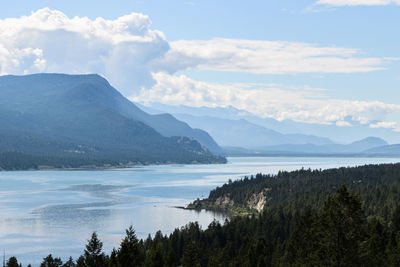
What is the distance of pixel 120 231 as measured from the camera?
152m

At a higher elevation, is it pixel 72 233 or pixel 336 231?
pixel 336 231

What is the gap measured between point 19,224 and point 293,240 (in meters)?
103

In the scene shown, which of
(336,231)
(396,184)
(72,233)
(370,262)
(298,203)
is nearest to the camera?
(336,231)

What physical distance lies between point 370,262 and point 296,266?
8951 millimetres

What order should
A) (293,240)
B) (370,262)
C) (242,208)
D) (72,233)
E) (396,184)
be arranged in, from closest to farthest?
1. (370,262)
2. (293,240)
3. (72,233)
4. (396,184)
5. (242,208)

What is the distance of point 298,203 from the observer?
162 meters

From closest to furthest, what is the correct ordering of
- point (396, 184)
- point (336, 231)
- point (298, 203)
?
1. point (336, 231)
2. point (298, 203)
3. point (396, 184)

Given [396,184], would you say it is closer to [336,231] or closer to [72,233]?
[72,233]

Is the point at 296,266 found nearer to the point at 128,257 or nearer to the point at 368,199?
the point at 128,257

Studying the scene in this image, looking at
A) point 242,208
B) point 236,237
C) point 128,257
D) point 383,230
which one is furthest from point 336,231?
point 242,208

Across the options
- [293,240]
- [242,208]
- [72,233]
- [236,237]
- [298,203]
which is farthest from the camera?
[242,208]

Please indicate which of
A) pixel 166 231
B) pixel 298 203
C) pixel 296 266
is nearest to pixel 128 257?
pixel 296 266

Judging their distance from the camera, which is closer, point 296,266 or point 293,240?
point 296,266

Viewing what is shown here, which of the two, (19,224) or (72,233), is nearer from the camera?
(72,233)
